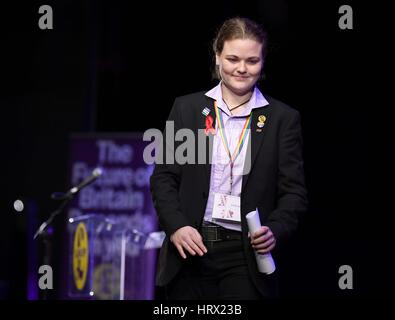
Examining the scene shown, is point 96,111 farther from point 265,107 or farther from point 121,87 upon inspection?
point 265,107

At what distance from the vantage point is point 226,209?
272 cm

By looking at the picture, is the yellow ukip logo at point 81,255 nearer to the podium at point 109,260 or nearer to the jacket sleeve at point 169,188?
the podium at point 109,260

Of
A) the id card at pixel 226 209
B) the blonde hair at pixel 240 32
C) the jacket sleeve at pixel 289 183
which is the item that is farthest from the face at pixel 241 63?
the id card at pixel 226 209

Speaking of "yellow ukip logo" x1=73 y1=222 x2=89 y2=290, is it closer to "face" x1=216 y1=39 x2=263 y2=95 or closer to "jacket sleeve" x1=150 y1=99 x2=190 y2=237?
"jacket sleeve" x1=150 y1=99 x2=190 y2=237

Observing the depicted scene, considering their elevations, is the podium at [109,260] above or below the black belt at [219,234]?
below

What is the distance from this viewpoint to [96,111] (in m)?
7.18

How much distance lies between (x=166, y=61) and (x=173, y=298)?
417cm

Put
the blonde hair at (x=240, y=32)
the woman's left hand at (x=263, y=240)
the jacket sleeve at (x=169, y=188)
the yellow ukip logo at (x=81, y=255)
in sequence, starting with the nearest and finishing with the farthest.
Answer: the woman's left hand at (x=263, y=240) < the jacket sleeve at (x=169, y=188) < the blonde hair at (x=240, y=32) < the yellow ukip logo at (x=81, y=255)

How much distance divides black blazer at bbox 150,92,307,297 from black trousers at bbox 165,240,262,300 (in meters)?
0.03

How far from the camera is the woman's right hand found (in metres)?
2.65

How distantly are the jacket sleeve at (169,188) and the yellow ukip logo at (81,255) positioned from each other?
2.30 metres

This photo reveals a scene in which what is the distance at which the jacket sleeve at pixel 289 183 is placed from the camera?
2.80m

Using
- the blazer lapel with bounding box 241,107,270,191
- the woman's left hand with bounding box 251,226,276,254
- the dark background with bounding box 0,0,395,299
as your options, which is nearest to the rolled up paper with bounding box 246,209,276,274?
the woman's left hand with bounding box 251,226,276,254

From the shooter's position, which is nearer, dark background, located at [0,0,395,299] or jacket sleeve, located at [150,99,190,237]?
jacket sleeve, located at [150,99,190,237]
